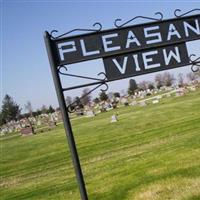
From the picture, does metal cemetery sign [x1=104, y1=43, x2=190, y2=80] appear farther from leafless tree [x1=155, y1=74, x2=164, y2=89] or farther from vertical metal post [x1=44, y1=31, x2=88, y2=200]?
leafless tree [x1=155, y1=74, x2=164, y2=89]

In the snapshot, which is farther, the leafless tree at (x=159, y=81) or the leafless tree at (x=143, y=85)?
the leafless tree at (x=143, y=85)

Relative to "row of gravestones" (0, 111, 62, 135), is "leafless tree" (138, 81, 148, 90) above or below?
below

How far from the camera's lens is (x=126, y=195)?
7.95m

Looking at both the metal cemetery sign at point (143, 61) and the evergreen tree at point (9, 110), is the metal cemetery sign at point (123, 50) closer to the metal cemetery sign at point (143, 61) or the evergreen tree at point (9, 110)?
the metal cemetery sign at point (143, 61)

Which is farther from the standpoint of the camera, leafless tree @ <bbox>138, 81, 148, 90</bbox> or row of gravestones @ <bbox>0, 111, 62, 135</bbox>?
leafless tree @ <bbox>138, 81, 148, 90</bbox>

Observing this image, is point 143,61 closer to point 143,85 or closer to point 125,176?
point 125,176

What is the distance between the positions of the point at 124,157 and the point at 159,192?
6288 millimetres

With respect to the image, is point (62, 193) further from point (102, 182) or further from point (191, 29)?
point (191, 29)

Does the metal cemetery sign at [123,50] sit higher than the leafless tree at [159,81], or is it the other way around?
the metal cemetery sign at [123,50]

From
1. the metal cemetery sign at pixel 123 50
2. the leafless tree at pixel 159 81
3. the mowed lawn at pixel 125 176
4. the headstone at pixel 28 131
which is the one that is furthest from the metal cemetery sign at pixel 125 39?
the leafless tree at pixel 159 81

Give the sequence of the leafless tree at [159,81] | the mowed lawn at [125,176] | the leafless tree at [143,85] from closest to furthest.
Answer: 1. the mowed lawn at [125,176]
2. the leafless tree at [159,81]
3. the leafless tree at [143,85]

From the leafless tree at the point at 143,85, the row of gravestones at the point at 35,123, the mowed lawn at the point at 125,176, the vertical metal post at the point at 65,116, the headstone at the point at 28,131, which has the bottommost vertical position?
the leafless tree at the point at 143,85

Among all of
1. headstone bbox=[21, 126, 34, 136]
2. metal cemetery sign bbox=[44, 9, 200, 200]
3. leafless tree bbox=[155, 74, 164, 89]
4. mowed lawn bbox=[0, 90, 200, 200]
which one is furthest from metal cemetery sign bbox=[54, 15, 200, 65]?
leafless tree bbox=[155, 74, 164, 89]

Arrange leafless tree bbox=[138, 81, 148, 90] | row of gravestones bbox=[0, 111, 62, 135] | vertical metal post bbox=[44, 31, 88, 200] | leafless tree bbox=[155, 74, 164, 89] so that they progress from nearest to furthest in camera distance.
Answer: vertical metal post bbox=[44, 31, 88, 200]
row of gravestones bbox=[0, 111, 62, 135]
leafless tree bbox=[155, 74, 164, 89]
leafless tree bbox=[138, 81, 148, 90]
